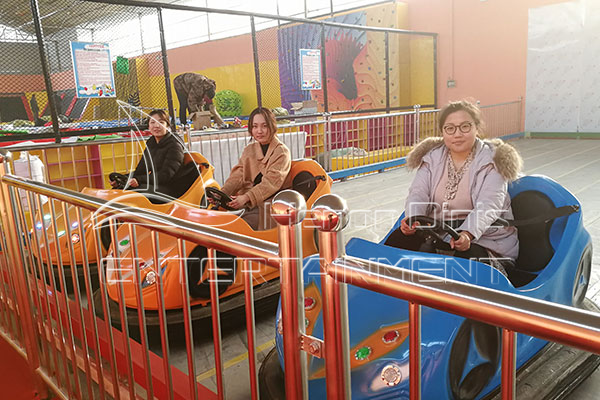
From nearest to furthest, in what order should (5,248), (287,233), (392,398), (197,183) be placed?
(287,233)
(392,398)
(5,248)
(197,183)

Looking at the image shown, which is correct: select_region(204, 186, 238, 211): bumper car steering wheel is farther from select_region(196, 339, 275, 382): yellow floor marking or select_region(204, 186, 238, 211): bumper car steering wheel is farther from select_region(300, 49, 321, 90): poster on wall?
select_region(300, 49, 321, 90): poster on wall

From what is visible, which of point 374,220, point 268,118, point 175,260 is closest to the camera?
point 175,260

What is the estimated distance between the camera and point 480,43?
9.34 m

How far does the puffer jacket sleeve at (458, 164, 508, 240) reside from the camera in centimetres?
170

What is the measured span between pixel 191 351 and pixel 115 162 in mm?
3719

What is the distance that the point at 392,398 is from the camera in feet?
4.03

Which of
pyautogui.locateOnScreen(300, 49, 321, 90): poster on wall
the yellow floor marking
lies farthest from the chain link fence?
the yellow floor marking

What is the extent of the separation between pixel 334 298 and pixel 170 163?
8.79 feet

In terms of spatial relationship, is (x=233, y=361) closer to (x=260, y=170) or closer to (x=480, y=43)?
(x=260, y=170)

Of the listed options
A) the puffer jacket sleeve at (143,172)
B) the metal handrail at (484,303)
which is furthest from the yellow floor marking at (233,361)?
the puffer jacket sleeve at (143,172)

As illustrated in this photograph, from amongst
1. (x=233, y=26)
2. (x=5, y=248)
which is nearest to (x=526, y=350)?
(x=5, y=248)

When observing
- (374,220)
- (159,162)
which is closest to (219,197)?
(159,162)

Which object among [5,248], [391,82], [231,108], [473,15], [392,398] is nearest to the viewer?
[392,398]

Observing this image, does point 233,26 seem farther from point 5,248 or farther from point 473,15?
point 5,248
